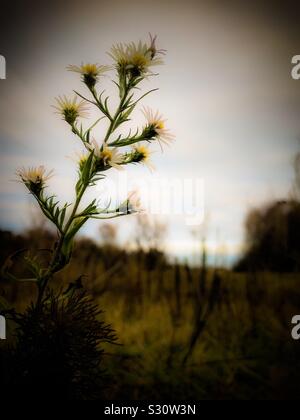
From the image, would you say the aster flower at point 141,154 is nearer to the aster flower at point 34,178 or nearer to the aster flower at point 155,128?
the aster flower at point 155,128

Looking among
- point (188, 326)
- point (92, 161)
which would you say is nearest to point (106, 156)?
point (92, 161)

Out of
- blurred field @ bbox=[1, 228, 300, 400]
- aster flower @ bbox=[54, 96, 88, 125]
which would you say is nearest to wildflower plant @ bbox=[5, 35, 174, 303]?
aster flower @ bbox=[54, 96, 88, 125]

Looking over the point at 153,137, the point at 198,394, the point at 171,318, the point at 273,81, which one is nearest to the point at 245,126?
the point at 273,81

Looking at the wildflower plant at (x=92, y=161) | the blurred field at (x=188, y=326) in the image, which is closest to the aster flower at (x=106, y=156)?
the wildflower plant at (x=92, y=161)

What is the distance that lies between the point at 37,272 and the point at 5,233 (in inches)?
17.2

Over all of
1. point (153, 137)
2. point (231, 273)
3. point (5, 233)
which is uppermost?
point (153, 137)

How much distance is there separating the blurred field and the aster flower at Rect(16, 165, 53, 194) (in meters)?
0.31

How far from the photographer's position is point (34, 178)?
548 millimetres

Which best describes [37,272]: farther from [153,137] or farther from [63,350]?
[153,137]

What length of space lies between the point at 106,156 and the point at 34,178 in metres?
0.11

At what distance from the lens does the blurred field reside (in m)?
0.91

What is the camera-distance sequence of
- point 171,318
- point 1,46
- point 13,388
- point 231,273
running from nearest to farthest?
point 13,388, point 1,46, point 171,318, point 231,273

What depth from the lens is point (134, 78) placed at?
0.58 metres

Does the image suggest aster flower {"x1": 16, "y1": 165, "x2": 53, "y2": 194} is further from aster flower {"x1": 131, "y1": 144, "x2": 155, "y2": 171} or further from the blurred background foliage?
the blurred background foliage
